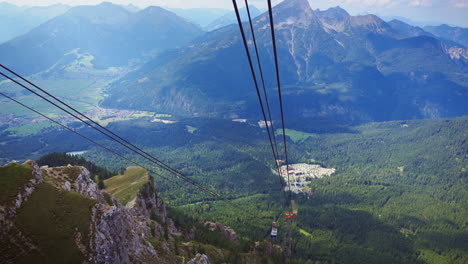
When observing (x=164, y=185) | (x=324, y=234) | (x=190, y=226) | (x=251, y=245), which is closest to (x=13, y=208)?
(x=190, y=226)

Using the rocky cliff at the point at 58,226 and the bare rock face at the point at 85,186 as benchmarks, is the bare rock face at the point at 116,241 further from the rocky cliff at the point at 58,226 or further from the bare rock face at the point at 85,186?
the bare rock face at the point at 85,186

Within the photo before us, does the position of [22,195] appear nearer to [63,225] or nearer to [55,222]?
[55,222]

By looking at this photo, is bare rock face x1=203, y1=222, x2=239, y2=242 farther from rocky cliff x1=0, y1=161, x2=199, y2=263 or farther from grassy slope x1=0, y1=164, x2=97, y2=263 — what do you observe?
grassy slope x1=0, y1=164, x2=97, y2=263

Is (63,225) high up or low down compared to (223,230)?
up

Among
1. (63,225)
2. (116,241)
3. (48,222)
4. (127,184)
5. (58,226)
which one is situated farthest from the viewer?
(127,184)

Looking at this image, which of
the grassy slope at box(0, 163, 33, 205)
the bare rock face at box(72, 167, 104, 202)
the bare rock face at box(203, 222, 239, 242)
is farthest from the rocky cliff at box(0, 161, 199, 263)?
the bare rock face at box(203, 222, 239, 242)

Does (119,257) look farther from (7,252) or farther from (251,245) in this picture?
(251,245)

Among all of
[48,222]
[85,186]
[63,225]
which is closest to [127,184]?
[85,186]

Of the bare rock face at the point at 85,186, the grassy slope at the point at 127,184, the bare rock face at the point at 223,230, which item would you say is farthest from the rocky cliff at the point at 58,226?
the bare rock face at the point at 223,230

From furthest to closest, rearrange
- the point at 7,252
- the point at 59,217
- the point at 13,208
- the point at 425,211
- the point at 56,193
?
the point at 425,211, the point at 56,193, the point at 59,217, the point at 13,208, the point at 7,252
